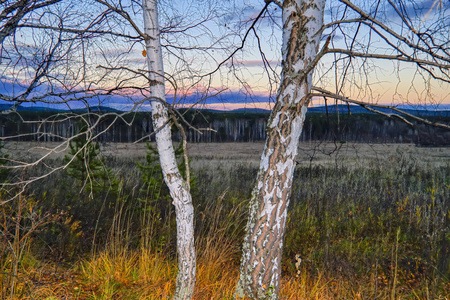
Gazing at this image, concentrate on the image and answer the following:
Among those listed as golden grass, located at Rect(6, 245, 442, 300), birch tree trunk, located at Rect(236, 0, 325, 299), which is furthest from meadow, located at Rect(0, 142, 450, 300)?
birch tree trunk, located at Rect(236, 0, 325, 299)

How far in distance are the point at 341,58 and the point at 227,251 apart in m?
2.87

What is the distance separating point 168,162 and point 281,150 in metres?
0.98

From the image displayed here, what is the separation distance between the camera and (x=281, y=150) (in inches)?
101

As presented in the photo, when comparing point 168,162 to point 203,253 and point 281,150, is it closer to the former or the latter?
point 281,150

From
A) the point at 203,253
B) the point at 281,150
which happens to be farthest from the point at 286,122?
the point at 203,253

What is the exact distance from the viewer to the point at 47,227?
14.2 feet

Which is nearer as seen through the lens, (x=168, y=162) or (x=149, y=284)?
(x=168, y=162)

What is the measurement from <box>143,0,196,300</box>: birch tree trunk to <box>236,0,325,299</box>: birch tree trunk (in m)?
0.52

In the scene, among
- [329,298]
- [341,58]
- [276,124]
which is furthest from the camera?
[329,298]

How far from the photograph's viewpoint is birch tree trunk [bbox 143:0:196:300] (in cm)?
276

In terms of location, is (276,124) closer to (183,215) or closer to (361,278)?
(183,215)

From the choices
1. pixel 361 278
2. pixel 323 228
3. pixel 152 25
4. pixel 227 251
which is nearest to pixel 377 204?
pixel 323 228

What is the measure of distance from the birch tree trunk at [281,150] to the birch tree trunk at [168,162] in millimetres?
518

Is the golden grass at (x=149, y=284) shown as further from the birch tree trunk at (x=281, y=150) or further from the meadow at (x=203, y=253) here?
the birch tree trunk at (x=281, y=150)
